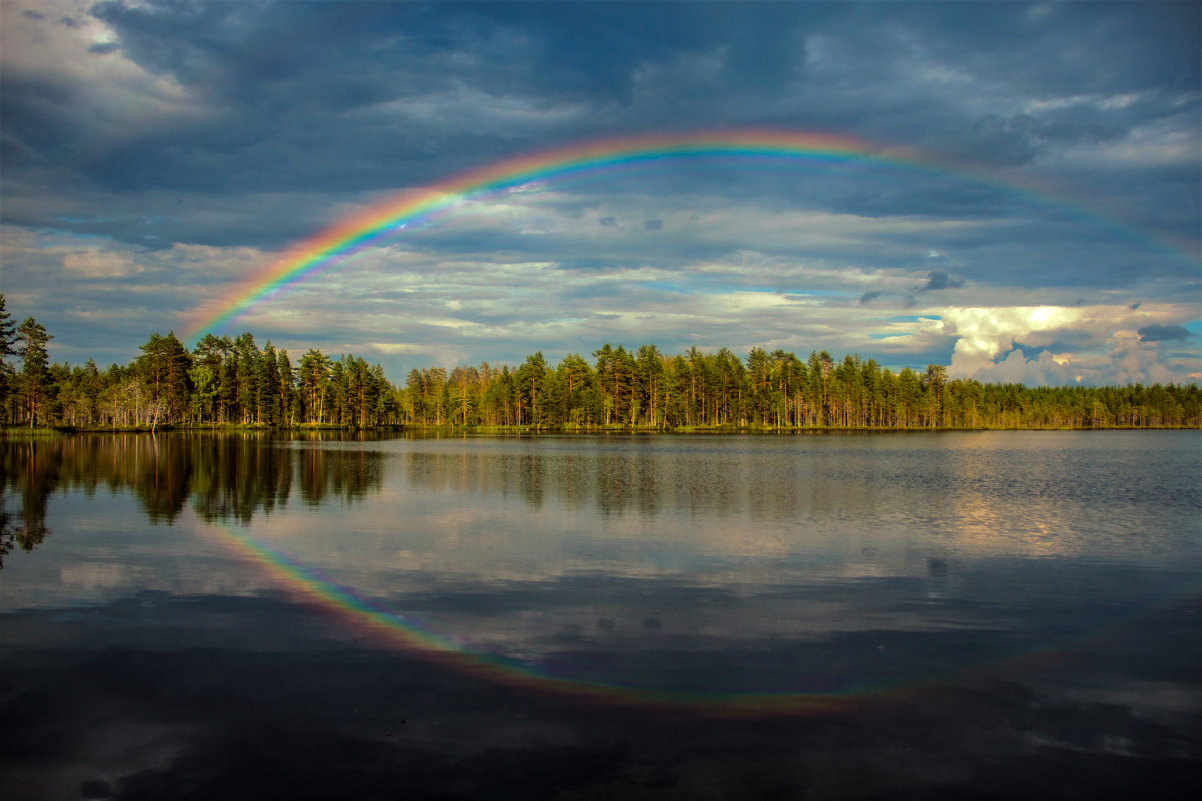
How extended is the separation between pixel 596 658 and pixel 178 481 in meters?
39.7

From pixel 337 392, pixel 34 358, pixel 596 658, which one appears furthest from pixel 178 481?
pixel 337 392

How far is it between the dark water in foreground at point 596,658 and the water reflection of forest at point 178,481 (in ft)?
2.98

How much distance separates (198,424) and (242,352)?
62.8ft

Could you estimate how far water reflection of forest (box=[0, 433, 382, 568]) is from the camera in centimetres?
3016

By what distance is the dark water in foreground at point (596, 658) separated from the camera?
8812 millimetres

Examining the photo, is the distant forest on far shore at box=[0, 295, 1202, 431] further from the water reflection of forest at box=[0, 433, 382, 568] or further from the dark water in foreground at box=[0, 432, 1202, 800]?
the dark water in foreground at box=[0, 432, 1202, 800]

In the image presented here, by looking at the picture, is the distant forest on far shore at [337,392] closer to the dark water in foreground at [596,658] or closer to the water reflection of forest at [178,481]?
the water reflection of forest at [178,481]

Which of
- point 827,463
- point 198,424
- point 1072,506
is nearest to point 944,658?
point 1072,506

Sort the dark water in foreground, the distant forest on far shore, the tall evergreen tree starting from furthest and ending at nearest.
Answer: the distant forest on far shore < the tall evergreen tree < the dark water in foreground

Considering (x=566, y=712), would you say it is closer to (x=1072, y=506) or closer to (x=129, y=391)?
(x=1072, y=506)

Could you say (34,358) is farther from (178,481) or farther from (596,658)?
(596,658)

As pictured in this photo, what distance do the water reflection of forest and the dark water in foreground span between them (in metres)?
0.91

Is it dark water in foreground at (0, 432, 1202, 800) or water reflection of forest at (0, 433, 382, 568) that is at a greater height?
water reflection of forest at (0, 433, 382, 568)

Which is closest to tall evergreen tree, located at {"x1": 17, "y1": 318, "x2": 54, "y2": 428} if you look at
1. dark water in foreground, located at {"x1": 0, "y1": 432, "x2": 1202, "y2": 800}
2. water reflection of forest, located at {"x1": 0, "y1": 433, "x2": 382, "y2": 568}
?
water reflection of forest, located at {"x1": 0, "y1": 433, "x2": 382, "y2": 568}
